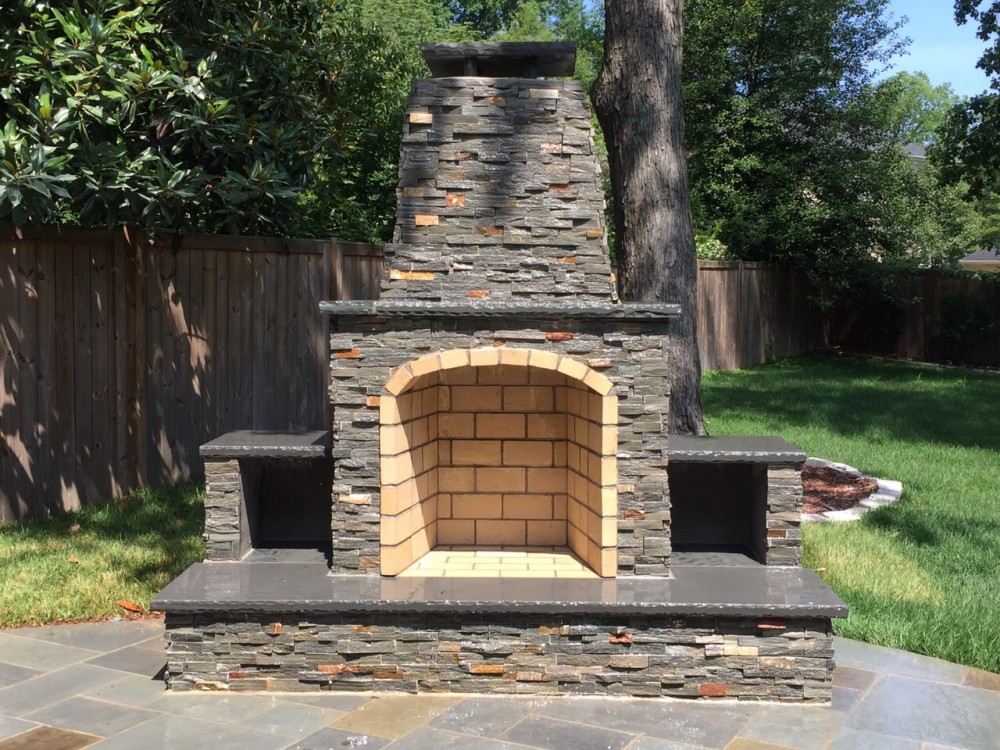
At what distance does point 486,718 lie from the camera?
4340 mm

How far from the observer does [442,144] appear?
519 cm

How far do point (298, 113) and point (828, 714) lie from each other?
594 centimetres

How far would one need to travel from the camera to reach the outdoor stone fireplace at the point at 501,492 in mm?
4586

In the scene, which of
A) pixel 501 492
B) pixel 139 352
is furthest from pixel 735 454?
pixel 139 352

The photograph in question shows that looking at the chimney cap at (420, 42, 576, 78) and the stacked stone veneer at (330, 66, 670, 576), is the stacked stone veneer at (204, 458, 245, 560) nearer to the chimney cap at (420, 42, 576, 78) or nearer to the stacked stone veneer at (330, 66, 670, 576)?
the stacked stone veneer at (330, 66, 670, 576)

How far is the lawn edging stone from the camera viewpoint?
748 centimetres

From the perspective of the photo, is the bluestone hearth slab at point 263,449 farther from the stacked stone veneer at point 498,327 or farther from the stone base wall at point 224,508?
the stacked stone veneer at point 498,327

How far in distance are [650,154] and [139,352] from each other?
4059 mm

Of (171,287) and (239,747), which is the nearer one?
(239,747)

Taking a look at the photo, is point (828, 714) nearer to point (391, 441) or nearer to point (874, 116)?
point (391, 441)

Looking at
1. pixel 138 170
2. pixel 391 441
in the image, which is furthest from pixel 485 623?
pixel 138 170

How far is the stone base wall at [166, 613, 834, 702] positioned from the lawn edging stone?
10.3 feet

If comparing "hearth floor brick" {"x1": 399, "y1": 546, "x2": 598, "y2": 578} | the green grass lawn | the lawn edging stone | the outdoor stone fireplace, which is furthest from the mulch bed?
"hearth floor brick" {"x1": 399, "y1": 546, "x2": 598, "y2": 578}

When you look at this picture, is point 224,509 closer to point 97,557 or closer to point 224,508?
point 224,508
